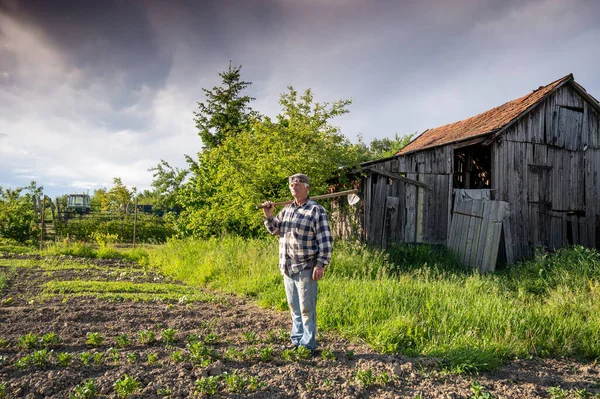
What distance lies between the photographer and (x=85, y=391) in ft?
10.3

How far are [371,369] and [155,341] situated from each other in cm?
250

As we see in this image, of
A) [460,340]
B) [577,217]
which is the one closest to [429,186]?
[577,217]

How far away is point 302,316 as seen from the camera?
4.22 metres

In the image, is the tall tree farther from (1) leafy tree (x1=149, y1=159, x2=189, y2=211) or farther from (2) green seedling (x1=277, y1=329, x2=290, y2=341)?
(2) green seedling (x1=277, y1=329, x2=290, y2=341)

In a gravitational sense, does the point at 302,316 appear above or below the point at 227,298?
above

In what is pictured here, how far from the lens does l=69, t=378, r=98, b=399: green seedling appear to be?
3.12 meters

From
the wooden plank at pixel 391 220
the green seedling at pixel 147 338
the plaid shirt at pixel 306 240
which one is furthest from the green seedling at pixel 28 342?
the wooden plank at pixel 391 220

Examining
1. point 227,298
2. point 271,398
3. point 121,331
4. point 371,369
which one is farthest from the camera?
point 227,298

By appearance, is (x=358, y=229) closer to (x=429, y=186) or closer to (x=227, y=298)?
(x=429, y=186)

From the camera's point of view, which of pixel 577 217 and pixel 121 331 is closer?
pixel 121 331

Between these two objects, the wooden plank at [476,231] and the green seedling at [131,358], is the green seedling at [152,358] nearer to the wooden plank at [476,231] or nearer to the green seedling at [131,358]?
the green seedling at [131,358]

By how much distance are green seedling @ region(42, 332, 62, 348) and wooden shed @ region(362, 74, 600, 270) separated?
819 cm

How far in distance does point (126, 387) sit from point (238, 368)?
3.42ft

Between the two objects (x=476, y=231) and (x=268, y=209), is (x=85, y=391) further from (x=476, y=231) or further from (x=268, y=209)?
(x=476, y=231)
